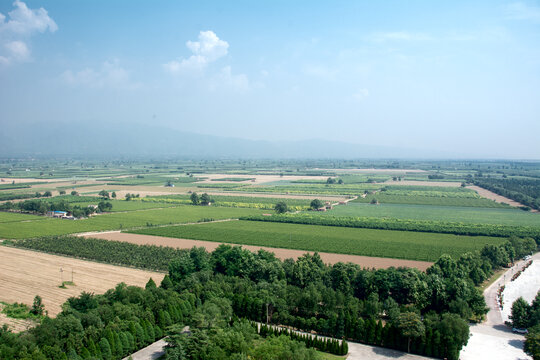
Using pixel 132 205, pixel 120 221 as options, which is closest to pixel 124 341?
pixel 120 221

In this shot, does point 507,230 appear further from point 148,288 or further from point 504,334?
point 148,288

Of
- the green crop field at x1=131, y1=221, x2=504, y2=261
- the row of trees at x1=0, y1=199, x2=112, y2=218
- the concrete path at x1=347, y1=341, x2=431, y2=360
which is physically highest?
the row of trees at x1=0, y1=199, x2=112, y2=218

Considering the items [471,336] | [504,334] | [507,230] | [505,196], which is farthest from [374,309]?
[505,196]

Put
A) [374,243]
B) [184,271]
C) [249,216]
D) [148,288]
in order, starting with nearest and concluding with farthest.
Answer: [148,288]
[184,271]
[374,243]
[249,216]

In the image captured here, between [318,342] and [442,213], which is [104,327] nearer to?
[318,342]

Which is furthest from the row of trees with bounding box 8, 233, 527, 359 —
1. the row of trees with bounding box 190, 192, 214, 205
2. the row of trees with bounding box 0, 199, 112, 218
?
the row of trees with bounding box 190, 192, 214, 205

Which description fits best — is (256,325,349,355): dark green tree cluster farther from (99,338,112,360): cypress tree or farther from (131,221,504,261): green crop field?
(131,221,504,261): green crop field
